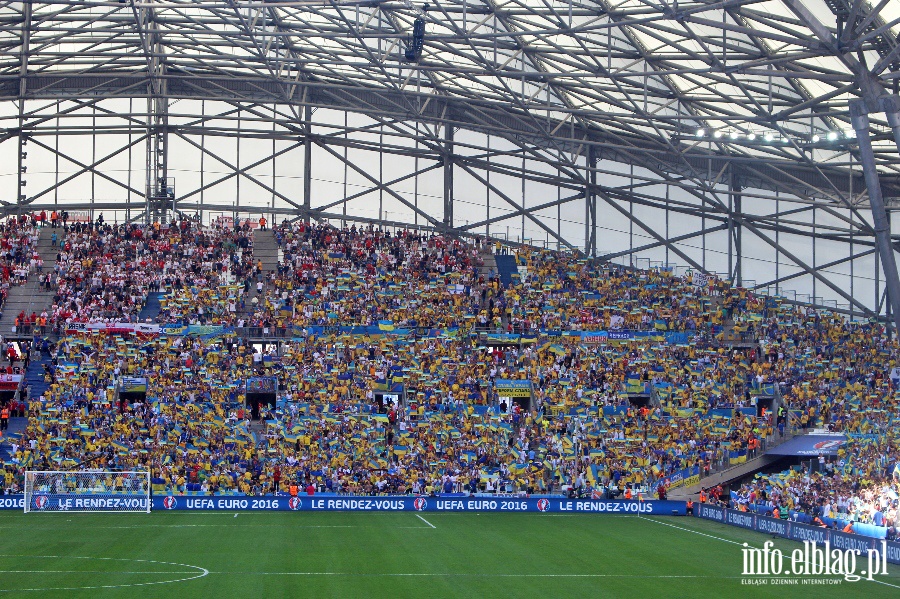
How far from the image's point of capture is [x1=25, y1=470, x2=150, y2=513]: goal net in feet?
129

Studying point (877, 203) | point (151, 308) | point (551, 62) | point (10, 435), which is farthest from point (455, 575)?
point (151, 308)

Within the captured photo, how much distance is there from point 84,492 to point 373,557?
15.6m

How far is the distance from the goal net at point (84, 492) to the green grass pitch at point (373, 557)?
100cm

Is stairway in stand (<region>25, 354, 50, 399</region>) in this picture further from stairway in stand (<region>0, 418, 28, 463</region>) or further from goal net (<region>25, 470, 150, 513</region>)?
goal net (<region>25, 470, 150, 513</region>)

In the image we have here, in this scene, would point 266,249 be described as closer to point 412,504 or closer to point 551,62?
point 551,62

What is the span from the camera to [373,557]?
28516 mm

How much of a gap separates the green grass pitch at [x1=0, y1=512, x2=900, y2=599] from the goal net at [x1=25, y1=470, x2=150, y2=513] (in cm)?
100

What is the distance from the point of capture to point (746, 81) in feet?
152

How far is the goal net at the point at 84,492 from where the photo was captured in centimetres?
3928

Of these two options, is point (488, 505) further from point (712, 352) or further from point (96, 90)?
point (96, 90)

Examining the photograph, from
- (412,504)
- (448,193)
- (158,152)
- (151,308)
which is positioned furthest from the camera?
(448,193)

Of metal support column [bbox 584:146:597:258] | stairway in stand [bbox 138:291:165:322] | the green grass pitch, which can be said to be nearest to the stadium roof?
metal support column [bbox 584:146:597:258]

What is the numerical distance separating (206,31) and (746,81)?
23330 millimetres

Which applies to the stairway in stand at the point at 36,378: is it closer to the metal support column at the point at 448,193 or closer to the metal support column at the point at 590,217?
the metal support column at the point at 448,193
